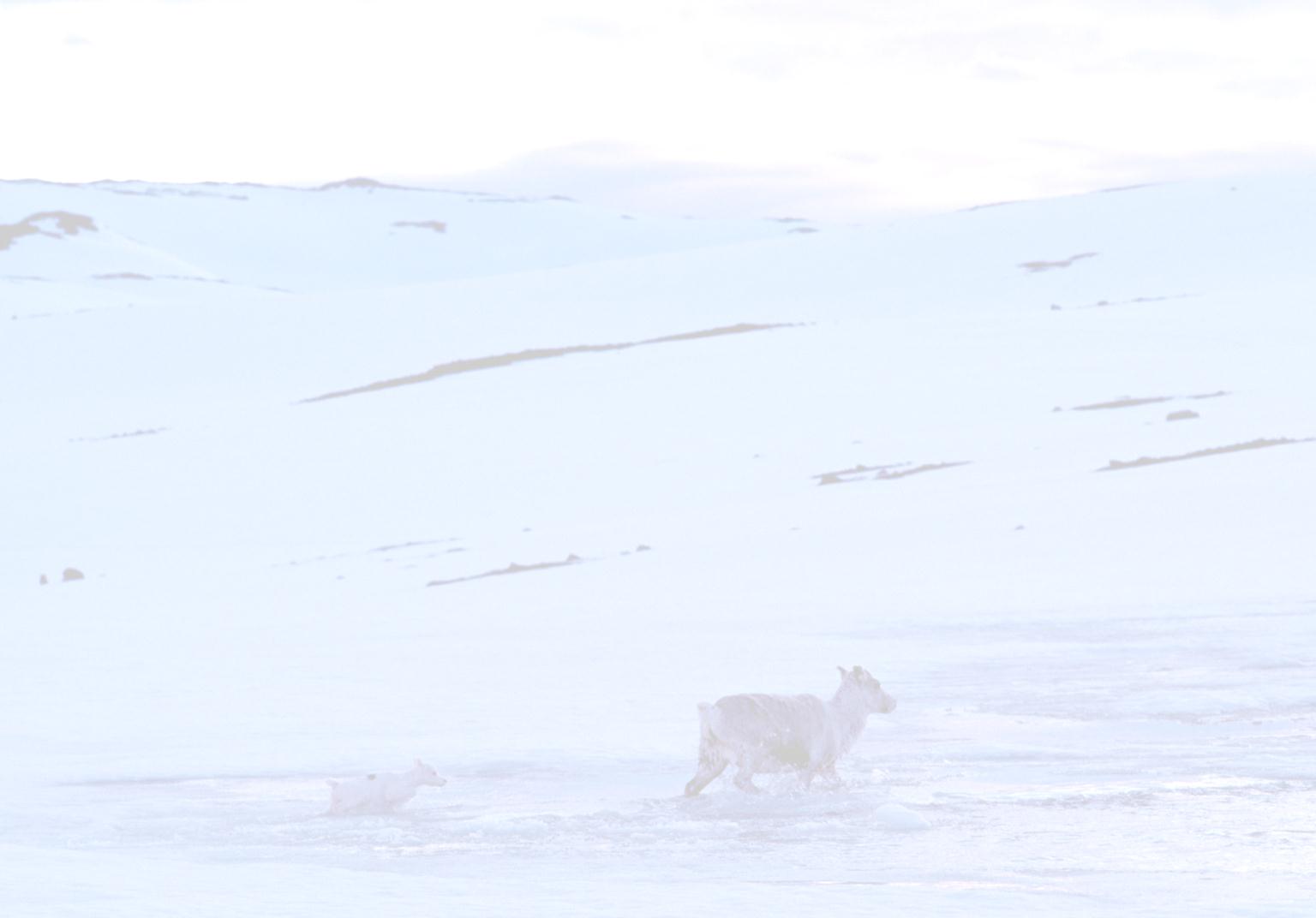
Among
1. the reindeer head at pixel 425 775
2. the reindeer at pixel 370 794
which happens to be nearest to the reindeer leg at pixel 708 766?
the reindeer head at pixel 425 775

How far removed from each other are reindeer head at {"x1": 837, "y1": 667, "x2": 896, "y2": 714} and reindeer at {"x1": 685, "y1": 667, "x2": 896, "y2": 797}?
8.7 inches

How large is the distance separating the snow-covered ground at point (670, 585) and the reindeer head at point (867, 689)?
1.07ft

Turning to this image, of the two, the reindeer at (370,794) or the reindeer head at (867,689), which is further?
the reindeer head at (867,689)

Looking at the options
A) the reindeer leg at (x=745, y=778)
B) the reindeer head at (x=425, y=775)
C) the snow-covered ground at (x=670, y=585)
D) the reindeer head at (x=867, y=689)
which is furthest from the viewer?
the reindeer head at (x=867, y=689)

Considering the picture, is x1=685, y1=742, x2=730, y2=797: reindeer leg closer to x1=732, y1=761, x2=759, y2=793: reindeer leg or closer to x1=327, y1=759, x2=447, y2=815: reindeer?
x1=732, y1=761, x2=759, y2=793: reindeer leg

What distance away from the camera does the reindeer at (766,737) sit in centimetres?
833

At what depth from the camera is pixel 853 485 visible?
2520 centimetres

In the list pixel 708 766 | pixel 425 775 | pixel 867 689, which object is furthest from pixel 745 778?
pixel 425 775

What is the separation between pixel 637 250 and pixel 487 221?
13053 millimetres

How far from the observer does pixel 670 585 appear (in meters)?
17.8

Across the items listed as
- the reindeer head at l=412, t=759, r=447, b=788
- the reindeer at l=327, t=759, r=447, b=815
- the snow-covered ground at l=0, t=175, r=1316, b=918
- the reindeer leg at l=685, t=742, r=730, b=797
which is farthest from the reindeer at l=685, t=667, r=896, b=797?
the reindeer at l=327, t=759, r=447, b=815

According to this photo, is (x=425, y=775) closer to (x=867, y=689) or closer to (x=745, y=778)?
(x=745, y=778)

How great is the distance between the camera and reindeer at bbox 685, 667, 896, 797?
8.33 metres

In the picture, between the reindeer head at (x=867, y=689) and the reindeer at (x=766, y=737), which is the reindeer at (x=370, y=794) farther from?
the reindeer head at (x=867, y=689)
